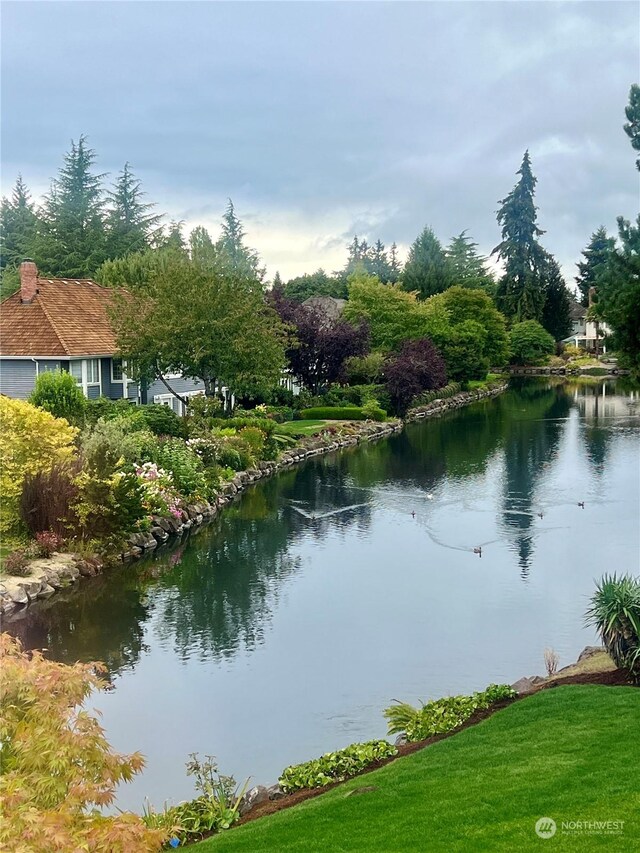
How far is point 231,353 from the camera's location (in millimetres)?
42531

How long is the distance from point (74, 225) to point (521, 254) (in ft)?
154

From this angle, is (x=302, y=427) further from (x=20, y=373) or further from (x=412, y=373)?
(x=20, y=373)

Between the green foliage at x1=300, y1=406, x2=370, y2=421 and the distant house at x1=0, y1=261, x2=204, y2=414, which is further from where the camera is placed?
the green foliage at x1=300, y1=406, x2=370, y2=421

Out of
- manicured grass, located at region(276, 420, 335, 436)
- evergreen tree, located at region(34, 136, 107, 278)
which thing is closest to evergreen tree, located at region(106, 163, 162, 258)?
evergreen tree, located at region(34, 136, 107, 278)

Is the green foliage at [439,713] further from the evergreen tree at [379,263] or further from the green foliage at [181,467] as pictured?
the evergreen tree at [379,263]

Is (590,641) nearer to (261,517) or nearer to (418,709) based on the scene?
(418,709)

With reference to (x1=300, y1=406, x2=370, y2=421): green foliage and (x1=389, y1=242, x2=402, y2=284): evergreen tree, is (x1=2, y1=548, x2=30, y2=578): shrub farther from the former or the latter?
(x1=389, y1=242, x2=402, y2=284): evergreen tree

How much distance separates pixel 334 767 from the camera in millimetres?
11930

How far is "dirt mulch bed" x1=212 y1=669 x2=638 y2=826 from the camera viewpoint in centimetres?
1098

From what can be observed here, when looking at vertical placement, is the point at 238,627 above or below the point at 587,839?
below

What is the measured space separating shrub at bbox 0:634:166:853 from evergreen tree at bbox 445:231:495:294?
307 ft

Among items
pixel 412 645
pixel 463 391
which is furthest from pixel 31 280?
pixel 463 391

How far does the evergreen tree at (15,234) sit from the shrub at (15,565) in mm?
46277

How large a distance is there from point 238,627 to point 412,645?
157 inches
